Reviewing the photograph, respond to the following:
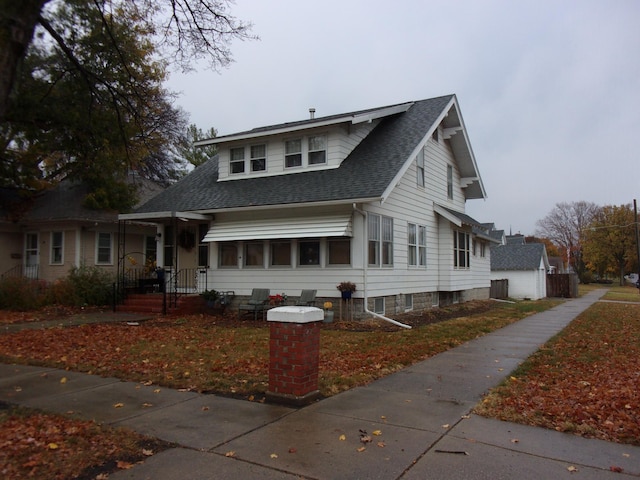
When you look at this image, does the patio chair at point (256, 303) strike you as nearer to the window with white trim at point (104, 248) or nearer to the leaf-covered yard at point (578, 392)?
the leaf-covered yard at point (578, 392)

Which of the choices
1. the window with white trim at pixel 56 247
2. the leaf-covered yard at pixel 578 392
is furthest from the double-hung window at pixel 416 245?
the window with white trim at pixel 56 247

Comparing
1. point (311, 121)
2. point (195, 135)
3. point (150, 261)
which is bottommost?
point (150, 261)

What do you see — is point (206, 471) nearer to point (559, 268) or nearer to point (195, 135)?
point (195, 135)

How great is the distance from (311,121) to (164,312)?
24.9 ft

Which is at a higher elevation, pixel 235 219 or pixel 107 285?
pixel 235 219

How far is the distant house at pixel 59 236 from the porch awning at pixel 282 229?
229 inches

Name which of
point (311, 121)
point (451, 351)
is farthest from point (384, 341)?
point (311, 121)

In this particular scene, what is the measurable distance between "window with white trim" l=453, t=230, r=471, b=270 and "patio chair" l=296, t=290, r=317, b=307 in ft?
26.0

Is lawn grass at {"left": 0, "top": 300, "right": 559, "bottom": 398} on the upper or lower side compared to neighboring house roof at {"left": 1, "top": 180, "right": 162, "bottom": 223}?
lower

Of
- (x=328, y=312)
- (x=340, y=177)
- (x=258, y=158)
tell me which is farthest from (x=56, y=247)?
(x=328, y=312)

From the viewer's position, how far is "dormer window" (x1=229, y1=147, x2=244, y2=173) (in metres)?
17.8

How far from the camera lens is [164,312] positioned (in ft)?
51.0

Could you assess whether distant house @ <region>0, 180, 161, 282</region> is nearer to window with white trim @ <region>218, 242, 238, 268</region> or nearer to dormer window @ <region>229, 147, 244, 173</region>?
dormer window @ <region>229, 147, 244, 173</region>

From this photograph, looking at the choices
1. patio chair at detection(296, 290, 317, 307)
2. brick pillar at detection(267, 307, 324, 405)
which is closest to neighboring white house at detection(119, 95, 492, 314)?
patio chair at detection(296, 290, 317, 307)
